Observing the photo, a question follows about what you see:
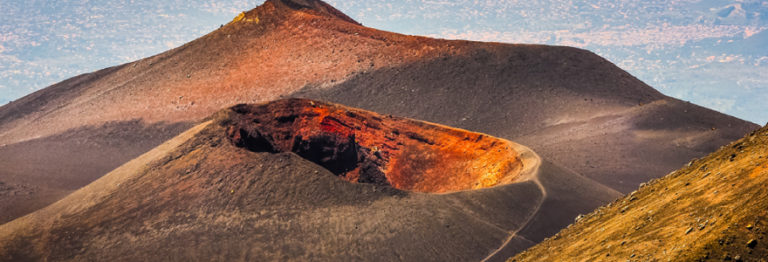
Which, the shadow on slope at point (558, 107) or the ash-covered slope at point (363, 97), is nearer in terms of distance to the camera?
the shadow on slope at point (558, 107)

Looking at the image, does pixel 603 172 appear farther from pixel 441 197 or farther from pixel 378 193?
pixel 378 193

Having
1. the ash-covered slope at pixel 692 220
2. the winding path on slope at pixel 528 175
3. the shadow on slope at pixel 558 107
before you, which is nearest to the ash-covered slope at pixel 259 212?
the winding path on slope at pixel 528 175

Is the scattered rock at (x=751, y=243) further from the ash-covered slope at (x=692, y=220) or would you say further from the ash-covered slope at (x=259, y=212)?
the ash-covered slope at (x=259, y=212)

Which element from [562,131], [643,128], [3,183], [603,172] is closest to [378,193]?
[603,172]

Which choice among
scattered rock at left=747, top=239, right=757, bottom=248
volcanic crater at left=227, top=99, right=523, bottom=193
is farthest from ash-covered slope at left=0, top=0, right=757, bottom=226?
scattered rock at left=747, top=239, right=757, bottom=248

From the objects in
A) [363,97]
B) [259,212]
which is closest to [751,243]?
[259,212]

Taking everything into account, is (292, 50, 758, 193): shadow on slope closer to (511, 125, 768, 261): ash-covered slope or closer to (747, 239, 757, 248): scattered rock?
(511, 125, 768, 261): ash-covered slope
